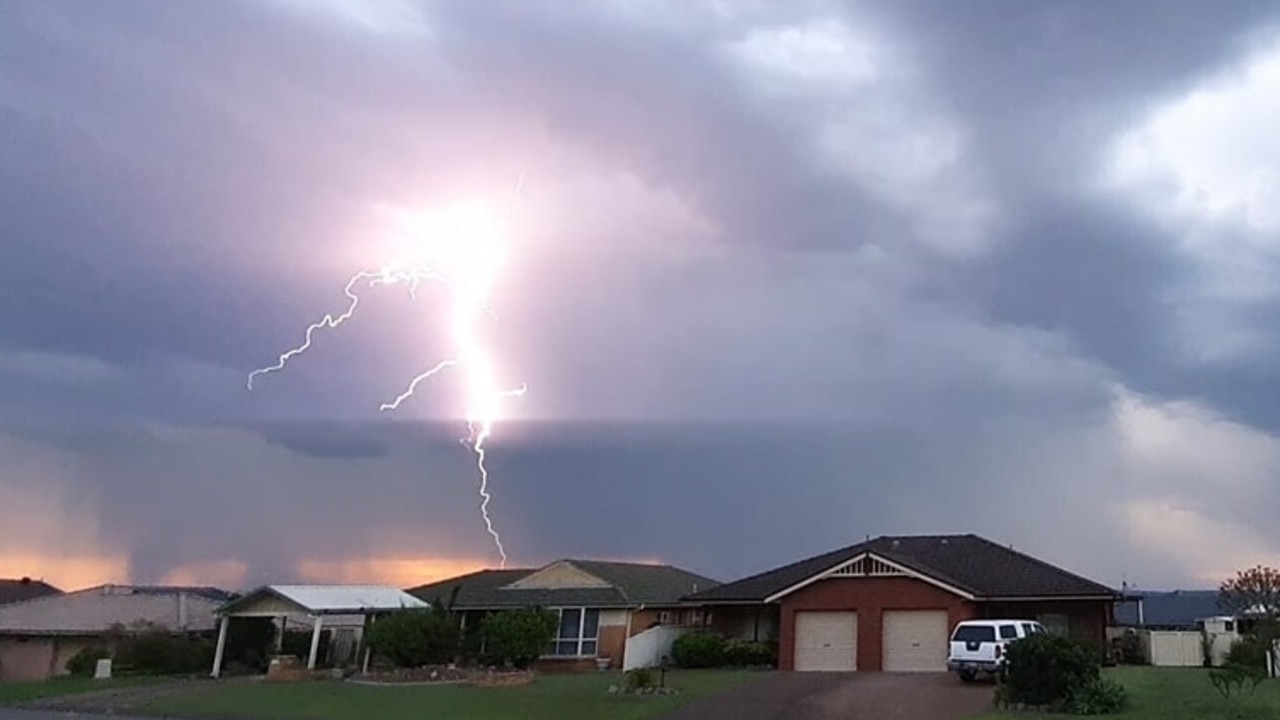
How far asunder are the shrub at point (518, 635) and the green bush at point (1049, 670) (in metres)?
23.1

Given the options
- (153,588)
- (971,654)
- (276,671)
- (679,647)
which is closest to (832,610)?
(679,647)

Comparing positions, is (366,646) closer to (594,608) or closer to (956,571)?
(594,608)

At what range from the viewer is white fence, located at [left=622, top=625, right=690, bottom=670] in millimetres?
50219

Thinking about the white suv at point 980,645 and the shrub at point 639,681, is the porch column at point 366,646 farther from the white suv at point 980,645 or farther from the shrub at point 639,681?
the white suv at point 980,645

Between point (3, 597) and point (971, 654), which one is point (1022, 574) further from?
point (3, 597)

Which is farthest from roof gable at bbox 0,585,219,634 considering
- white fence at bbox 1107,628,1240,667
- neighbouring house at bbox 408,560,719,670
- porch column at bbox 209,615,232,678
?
white fence at bbox 1107,628,1240,667

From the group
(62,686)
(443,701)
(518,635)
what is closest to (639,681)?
(443,701)

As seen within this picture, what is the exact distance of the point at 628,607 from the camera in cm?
5347

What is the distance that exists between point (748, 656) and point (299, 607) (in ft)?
59.8

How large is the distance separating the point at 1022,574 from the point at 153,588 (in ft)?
196

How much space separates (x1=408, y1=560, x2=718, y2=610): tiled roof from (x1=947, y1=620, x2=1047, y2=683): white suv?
59.4 feet

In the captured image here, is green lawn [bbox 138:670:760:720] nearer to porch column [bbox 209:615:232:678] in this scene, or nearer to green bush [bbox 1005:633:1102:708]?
porch column [bbox 209:615:232:678]

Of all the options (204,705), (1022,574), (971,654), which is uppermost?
(1022,574)

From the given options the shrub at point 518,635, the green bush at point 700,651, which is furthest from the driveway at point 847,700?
the shrub at point 518,635
